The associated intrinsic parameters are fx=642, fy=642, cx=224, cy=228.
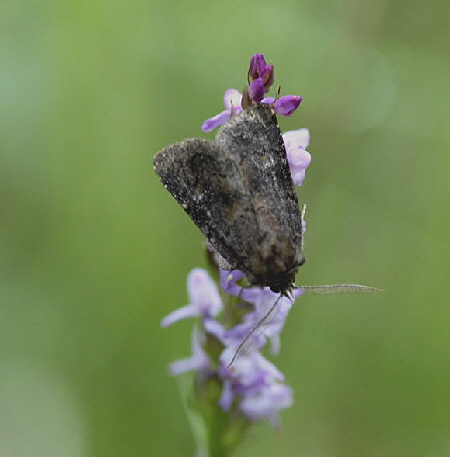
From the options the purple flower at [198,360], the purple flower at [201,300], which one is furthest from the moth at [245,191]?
the purple flower at [198,360]

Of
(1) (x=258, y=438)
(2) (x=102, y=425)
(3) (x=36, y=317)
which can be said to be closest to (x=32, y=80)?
(3) (x=36, y=317)

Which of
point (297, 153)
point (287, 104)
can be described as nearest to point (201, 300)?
point (297, 153)

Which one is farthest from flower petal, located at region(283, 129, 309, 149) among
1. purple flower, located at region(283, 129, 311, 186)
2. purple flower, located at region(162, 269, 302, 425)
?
purple flower, located at region(162, 269, 302, 425)

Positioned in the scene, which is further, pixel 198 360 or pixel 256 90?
pixel 198 360

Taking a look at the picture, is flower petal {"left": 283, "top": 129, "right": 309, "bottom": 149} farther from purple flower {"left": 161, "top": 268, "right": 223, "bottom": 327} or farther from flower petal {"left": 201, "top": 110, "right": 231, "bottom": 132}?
purple flower {"left": 161, "top": 268, "right": 223, "bottom": 327}

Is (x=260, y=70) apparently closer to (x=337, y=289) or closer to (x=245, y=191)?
(x=245, y=191)

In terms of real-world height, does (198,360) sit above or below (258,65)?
below

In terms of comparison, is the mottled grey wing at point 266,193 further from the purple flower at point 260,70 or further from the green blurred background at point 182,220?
the green blurred background at point 182,220

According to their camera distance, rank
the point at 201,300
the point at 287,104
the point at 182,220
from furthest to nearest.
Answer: the point at 182,220, the point at 201,300, the point at 287,104
